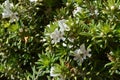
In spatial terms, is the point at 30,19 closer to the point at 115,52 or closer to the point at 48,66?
the point at 48,66

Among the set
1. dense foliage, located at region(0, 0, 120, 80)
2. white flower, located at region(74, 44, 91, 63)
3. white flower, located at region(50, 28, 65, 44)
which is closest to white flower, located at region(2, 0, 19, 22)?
dense foliage, located at region(0, 0, 120, 80)

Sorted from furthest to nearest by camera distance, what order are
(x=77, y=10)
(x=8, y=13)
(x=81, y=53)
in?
(x=8, y=13), (x=77, y=10), (x=81, y=53)

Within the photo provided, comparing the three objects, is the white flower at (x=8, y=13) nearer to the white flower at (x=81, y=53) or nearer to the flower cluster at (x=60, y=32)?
the flower cluster at (x=60, y=32)

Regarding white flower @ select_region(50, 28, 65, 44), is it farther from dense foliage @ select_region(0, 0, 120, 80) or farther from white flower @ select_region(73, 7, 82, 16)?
white flower @ select_region(73, 7, 82, 16)

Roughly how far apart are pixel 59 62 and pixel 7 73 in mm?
598

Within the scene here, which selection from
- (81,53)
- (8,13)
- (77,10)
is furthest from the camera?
(8,13)

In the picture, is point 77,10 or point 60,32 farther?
point 77,10

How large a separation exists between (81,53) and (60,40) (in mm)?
224

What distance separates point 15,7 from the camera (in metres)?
3.85

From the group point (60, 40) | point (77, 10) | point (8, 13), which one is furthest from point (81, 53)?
point (8, 13)

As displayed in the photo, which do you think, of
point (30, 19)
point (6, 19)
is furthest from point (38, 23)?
point (6, 19)

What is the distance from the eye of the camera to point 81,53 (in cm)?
343

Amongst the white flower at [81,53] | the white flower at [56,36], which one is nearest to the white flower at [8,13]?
the white flower at [56,36]

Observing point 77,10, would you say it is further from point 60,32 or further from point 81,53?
point 81,53
